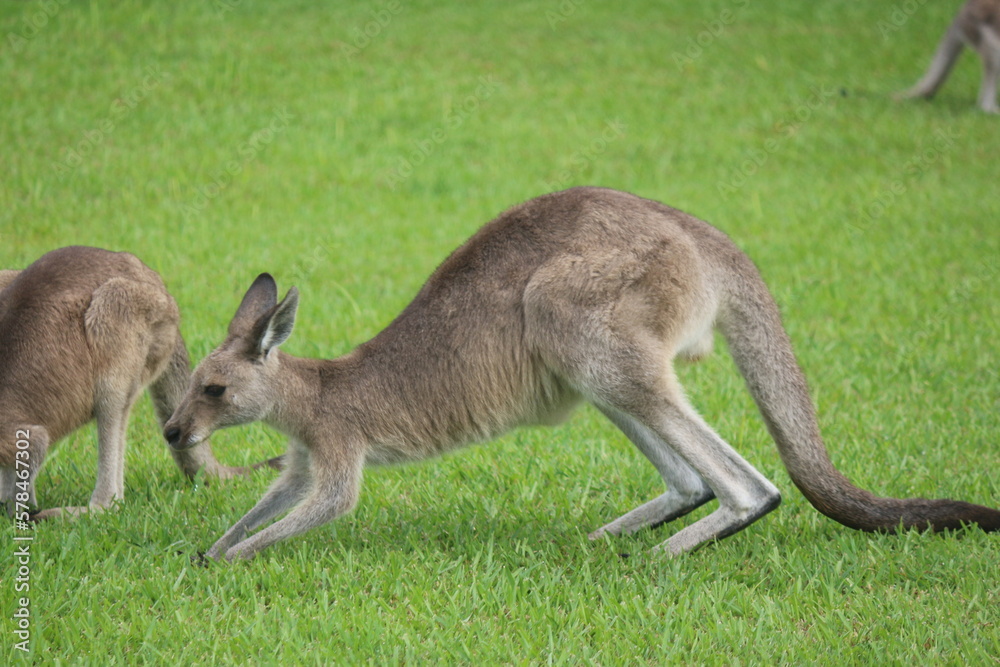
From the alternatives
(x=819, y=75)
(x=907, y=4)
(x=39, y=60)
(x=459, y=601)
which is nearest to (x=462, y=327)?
(x=459, y=601)

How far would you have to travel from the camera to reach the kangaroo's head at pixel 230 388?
13.1 ft

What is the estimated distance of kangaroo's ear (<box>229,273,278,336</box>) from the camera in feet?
13.4

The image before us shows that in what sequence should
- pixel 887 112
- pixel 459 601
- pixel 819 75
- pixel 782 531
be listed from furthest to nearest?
pixel 819 75
pixel 887 112
pixel 782 531
pixel 459 601

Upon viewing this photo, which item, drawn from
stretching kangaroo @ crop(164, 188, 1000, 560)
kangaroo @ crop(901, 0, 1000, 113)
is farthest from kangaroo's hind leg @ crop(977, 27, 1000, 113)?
stretching kangaroo @ crop(164, 188, 1000, 560)

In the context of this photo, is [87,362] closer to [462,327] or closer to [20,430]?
[20,430]

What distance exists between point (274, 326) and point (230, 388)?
0.30m

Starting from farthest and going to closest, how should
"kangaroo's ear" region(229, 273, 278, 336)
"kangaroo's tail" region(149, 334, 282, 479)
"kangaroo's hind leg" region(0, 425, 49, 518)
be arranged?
1. "kangaroo's tail" region(149, 334, 282, 479)
2. "kangaroo's ear" region(229, 273, 278, 336)
3. "kangaroo's hind leg" region(0, 425, 49, 518)

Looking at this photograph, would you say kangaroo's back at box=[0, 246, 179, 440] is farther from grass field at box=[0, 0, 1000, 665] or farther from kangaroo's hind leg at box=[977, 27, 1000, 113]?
kangaroo's hind leg at box=[977, 27, 1000, 113]

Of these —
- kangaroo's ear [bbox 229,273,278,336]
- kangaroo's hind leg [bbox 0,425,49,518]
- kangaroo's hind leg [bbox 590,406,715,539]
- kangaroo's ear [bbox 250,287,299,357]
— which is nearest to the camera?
kangaroo's ear [bbox 250,287,299,357]

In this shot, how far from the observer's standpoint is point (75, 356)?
4.16 m

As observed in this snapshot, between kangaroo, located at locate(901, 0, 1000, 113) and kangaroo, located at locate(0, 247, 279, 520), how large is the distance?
34.4 feet

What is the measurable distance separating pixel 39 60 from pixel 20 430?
8.20 m

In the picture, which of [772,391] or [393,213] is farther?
[393,213]

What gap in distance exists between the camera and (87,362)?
419 centimetres
